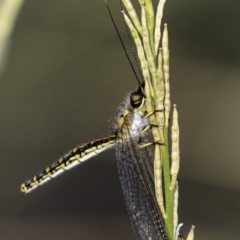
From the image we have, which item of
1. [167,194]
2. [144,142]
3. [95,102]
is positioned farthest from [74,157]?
[95,102]

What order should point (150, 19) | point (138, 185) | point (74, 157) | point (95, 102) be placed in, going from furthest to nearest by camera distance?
point (95, 102) < point (74, 157) < point (138, 185) < point (150, 19)

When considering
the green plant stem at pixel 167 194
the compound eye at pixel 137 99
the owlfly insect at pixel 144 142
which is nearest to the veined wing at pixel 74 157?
the owlfly insect at pixel 144 142

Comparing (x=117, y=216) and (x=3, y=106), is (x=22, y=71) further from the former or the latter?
(x=117, y=216)

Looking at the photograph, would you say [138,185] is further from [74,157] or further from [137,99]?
[74,157]

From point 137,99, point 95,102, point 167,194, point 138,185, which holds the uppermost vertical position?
point 95,102

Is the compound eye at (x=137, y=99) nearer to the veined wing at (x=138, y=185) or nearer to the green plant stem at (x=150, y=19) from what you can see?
the veined wing at (x=138, y=185)

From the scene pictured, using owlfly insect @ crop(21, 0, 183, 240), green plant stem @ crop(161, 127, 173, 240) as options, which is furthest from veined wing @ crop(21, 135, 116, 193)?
green plant stem @ crop(161, 127, 173, 240)

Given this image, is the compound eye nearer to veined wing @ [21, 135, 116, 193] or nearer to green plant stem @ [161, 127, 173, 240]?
veined wing @ [21, 135, 116, 193]
